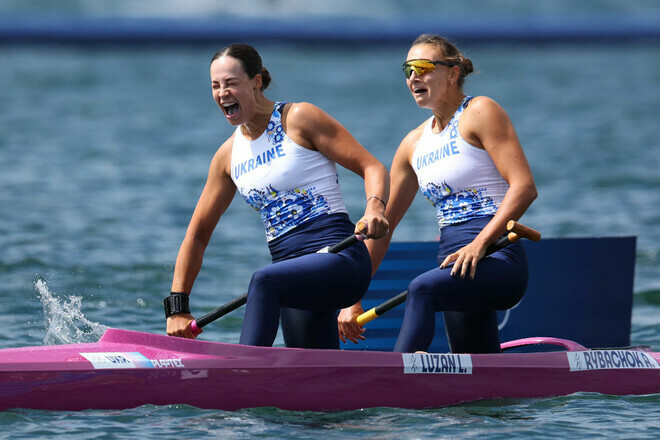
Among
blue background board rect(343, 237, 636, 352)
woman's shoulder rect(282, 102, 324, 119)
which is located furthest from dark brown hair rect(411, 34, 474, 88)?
blue background board rect(343, 237, 636, 352)

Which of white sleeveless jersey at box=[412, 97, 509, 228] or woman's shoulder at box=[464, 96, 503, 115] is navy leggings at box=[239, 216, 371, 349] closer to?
white sleeveless jersey at box=[412, 97, 509, 228]

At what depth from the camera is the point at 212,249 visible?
1124 centimetres

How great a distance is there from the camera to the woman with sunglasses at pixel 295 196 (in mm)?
4715

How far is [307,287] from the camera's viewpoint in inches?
186

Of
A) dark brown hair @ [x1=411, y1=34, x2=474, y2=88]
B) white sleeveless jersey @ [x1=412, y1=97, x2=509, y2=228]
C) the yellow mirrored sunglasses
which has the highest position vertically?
dark brown hair @ [x1=411, y1=34, x2=474, y2=88]

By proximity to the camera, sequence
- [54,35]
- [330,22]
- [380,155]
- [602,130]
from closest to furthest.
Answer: [380,155]
[602,130]
[54,35]
[330,22]

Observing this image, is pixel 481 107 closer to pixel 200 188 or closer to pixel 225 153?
pixel 225 153

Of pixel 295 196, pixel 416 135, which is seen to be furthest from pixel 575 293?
pixel 295 196

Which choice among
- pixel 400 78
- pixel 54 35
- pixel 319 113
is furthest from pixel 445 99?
pixel 400 78

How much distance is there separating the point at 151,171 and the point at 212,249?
6568 millimetres

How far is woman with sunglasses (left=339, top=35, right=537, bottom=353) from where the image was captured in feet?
15.7

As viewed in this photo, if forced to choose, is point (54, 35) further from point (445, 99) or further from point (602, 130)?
point (445, 99)

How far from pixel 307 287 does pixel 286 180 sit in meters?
0.44

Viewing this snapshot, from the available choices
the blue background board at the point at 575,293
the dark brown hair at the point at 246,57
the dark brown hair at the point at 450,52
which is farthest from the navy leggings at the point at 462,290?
the blue background board at the point at 575,293
